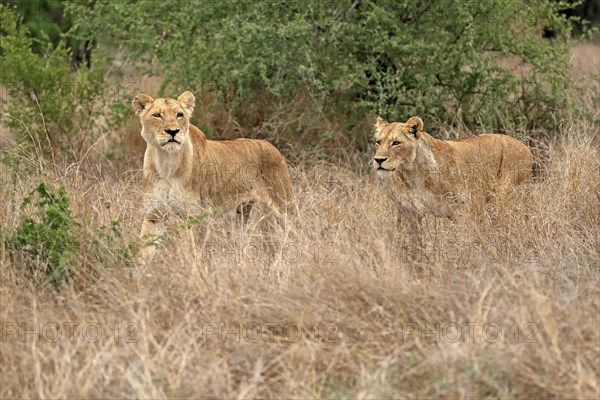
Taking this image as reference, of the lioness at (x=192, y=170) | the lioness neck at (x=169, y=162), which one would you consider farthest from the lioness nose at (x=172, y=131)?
the lioness neck at (x=169, y=162)

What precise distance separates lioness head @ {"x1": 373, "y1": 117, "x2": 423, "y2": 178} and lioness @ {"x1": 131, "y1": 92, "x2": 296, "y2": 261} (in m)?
0.75

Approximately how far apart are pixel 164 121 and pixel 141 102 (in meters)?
0.25

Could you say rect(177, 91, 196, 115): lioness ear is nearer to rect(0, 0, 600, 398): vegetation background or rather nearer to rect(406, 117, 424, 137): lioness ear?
rect(0, 0, 600, 398): vegetation background

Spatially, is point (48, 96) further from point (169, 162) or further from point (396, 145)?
point (396, 145)

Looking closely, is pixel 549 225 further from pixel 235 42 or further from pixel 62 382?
pixel 235 42

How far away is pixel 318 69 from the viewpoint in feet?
36.4

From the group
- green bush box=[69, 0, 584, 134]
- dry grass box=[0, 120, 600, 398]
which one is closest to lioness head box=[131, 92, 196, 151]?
dry grass box=[0, 120, 600, 398]

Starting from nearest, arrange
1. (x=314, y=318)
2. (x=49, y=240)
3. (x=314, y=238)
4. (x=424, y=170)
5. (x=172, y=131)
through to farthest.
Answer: (x=314, y=318) → (x=49, y=240) → (x=314, y=238) → (x=172, y=131) → (x=424, y=170)

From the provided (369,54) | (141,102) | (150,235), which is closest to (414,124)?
(141,102)

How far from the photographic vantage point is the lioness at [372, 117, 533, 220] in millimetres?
7934

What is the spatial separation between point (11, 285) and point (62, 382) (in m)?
1.32

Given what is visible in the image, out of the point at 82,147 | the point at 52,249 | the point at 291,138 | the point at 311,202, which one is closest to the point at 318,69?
the point at 291,138

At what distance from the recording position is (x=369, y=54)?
1127 centimetres

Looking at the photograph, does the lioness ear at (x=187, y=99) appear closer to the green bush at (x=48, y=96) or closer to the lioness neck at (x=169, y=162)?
the lioness neck at (x=169, y=162)
